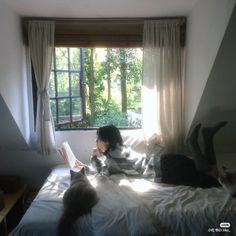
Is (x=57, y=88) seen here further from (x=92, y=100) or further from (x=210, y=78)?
(x=210, y=78)

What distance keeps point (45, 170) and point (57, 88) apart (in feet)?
2.58

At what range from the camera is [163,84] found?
8.75ft

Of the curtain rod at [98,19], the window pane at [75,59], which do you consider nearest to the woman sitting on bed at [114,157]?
the window pane at [75,59]

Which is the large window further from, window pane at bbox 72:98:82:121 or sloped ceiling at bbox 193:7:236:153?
sloped ceiling at bbox 193:7:236:153

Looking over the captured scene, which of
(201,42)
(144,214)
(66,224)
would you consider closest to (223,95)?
(201,42)

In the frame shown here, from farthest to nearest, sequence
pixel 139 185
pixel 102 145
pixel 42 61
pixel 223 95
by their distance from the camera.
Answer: pixel 42 61
pixel 102 145
pixel 223 95
pixel 139 185

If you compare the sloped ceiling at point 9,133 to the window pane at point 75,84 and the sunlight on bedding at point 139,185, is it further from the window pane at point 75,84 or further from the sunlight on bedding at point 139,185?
the sunlight on bedding at point 139,185

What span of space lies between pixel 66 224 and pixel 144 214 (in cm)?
44

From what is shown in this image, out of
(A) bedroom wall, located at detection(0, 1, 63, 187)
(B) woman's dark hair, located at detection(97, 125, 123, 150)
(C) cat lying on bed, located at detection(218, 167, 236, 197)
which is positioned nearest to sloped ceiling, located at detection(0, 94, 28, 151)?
(A) bedroom wall, located at detection(0, 1, 63, 187)

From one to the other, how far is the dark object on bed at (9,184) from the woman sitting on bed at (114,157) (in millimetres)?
752

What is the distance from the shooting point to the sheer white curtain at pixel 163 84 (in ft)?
8.63

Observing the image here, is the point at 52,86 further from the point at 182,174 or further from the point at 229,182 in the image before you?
the point at 229,182

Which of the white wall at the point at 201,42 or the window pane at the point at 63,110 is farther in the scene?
the window pane at the point at 63,110

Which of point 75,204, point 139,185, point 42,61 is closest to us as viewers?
point 75,204
